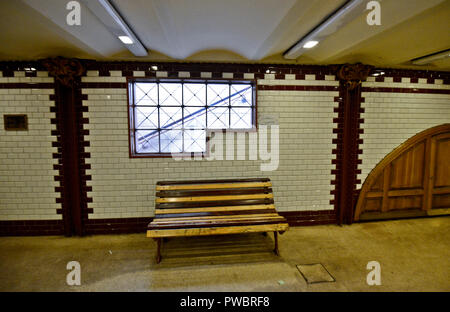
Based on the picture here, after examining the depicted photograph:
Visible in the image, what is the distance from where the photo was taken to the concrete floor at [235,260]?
118 inches

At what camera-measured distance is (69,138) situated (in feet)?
13.8

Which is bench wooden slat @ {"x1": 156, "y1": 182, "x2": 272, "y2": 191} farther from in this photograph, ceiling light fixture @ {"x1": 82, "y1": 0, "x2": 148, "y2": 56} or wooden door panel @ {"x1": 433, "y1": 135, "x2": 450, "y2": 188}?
wooden door panel @ {"x1": 433, "y1": 135, "x2": 450, "y2": 188}

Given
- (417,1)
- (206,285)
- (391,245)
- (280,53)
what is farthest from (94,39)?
(391,245)

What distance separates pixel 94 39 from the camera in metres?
3.33

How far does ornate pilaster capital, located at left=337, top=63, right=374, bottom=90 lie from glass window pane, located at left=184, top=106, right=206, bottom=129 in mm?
2589

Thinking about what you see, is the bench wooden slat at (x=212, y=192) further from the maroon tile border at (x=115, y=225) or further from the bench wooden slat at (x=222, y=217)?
the maroon tile border at (x=115, y=225)

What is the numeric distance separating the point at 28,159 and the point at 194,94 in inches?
120

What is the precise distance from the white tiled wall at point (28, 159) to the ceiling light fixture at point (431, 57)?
20.7 feet

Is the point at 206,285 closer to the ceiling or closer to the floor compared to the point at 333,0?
closer to the floor

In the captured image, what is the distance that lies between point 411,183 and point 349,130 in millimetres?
1811

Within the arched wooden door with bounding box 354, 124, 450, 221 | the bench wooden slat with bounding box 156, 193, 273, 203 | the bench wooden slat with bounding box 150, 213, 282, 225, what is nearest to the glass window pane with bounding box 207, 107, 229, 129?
the bench wooden slat with bounding box 156, 193, 273, 203

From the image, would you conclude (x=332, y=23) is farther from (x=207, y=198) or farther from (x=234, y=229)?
(x=207, y=198)

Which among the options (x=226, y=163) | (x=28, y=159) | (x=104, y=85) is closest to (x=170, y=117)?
(x=104, y=85)

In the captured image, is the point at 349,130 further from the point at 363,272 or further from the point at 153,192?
the point at 153,192
